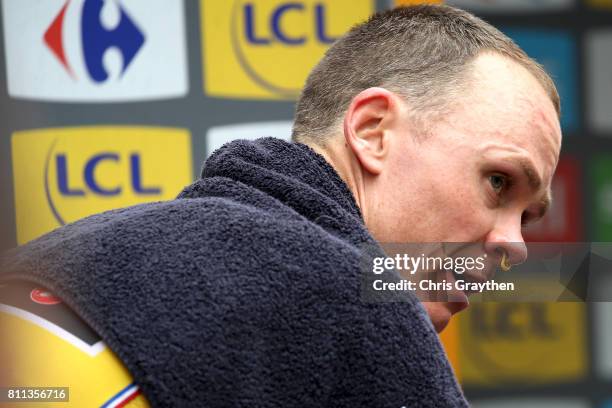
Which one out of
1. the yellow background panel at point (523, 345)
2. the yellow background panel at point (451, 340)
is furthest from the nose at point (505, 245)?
the yellow background panel at point (523, 345)

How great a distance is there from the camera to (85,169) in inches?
79.3

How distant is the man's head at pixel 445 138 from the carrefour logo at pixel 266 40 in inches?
31.9

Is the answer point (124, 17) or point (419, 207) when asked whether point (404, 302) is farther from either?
point (124, 17)

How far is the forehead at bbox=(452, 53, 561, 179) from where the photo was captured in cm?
116

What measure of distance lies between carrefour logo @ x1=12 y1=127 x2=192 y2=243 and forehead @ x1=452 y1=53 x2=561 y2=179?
1.02 meters

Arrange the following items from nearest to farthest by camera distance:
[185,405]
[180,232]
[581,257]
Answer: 1. [185,405]
2. [180,232]
3. [581,257]

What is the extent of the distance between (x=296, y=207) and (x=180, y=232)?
16 cm

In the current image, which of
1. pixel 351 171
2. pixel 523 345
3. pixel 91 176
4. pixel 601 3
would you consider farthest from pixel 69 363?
pixel 601 3

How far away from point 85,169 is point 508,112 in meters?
1.17

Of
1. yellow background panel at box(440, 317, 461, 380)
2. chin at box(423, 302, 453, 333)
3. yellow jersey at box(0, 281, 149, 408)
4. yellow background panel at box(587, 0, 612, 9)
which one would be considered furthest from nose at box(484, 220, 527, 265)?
yellow background panel at box(587, 0, 612, 9)

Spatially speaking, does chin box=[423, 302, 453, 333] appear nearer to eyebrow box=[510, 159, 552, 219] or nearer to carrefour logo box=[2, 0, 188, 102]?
eyebrow box=[510, 159, 552, 219]

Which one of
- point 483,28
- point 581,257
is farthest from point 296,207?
point 483,28

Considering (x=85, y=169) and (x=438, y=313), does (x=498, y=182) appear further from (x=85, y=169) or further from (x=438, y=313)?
(x=85, y=169)

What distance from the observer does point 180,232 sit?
0.81 metres
